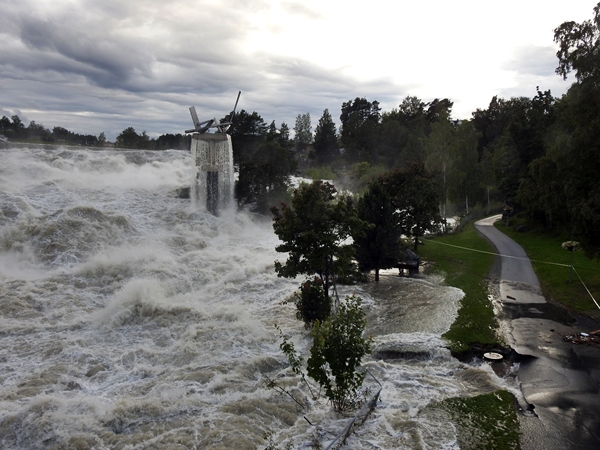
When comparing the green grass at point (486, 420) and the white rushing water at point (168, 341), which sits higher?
the green grass at point (486, 420)

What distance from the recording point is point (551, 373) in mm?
12859

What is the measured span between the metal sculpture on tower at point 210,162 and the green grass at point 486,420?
2998 centimetres

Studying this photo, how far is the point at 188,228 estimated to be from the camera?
33375 mm

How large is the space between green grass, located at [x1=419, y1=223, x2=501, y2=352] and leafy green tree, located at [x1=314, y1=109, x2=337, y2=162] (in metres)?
54.4

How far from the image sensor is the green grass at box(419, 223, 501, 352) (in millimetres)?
15539

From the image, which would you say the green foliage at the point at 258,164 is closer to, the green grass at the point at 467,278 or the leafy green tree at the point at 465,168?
the green grass at the point at 467,278

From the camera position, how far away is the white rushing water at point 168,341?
1061 centimetres

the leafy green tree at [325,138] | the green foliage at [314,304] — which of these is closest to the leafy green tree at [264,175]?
the green foliage at [314,304]

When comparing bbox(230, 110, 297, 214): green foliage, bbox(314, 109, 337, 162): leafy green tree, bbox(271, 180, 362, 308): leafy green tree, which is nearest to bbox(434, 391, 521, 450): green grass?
bbox(271, 180, 362, 308): leafy green tree

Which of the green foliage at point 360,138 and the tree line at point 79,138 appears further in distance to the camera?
the green foliage at point 360,138

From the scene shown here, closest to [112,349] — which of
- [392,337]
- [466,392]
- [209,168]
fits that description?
[392,337]

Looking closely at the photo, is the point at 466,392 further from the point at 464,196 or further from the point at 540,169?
the point at 464,196

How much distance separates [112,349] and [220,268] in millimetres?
10521

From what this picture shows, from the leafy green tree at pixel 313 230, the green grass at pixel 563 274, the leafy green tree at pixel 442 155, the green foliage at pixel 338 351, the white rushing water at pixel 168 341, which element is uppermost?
the leafy green tree at pixel 442 155
